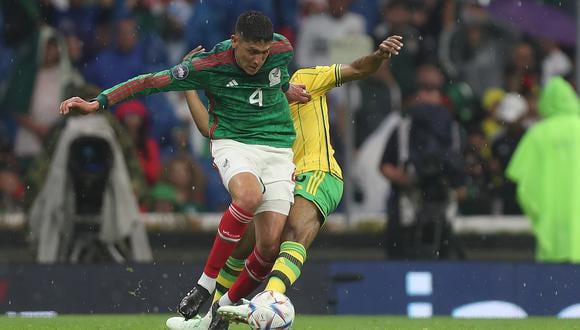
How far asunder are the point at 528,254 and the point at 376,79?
240 cm

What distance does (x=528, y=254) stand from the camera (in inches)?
637

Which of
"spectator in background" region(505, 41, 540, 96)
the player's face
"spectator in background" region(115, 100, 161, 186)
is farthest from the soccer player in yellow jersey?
"spectator in background" region(505, 41, 540, 96)

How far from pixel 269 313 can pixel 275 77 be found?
155cm

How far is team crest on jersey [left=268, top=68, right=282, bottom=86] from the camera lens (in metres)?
9.42

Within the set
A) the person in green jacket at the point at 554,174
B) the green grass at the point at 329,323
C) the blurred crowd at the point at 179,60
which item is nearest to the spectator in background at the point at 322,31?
the blurred crowd at the point at 179,60

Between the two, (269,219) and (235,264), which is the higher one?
(269,219)

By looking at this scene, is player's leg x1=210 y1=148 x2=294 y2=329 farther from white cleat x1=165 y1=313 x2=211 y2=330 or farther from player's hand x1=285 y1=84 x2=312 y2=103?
player's hand x1=285 y1=84 x2=312 y2=103

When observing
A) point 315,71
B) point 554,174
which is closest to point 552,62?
point 554,174

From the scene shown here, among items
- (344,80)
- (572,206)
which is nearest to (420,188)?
(572,206)

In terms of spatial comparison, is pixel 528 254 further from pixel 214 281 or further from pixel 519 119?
pixel 214 281

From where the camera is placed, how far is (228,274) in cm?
981

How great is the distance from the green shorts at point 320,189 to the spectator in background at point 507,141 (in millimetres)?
6358

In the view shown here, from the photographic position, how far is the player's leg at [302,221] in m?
9.08

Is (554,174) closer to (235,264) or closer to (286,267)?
(235,264)
